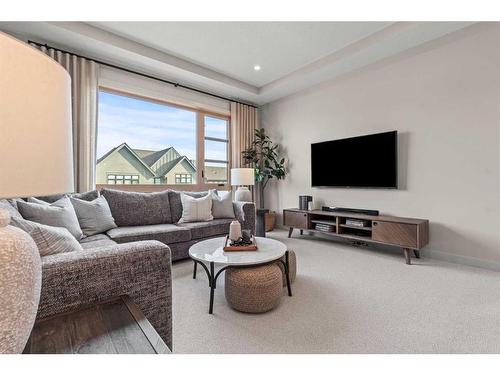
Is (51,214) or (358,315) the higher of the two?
(51,214)

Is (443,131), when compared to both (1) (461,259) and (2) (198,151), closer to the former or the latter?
(1) (461,259)

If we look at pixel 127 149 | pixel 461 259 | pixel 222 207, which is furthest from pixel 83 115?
pixel 461 259

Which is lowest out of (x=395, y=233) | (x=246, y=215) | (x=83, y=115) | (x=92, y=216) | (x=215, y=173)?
(x=395, y=233)

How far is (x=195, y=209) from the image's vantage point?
309cm

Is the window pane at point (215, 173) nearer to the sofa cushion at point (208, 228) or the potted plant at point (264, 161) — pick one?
the potted plant at point (264, 161)

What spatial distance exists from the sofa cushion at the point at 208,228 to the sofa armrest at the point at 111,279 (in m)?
1.67

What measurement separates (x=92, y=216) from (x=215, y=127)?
2.83 m

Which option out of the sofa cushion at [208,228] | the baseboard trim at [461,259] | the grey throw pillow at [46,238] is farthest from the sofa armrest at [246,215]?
the grey throw pillow at [46,238]

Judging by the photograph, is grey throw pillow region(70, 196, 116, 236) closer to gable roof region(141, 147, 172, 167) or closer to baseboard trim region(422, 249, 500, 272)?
gable roof region(141, 147, 172, 167)

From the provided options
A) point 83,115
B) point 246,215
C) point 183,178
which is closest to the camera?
point 83,115

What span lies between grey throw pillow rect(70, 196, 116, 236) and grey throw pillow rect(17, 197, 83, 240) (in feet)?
1.07

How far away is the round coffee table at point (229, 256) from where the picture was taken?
1.70 m
